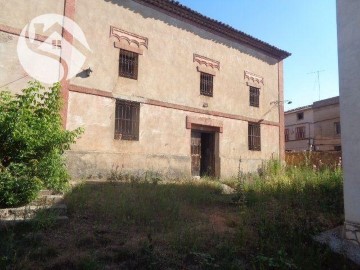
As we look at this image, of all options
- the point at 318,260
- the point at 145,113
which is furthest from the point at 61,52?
the point at 318,260

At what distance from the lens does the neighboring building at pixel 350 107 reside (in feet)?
17.0

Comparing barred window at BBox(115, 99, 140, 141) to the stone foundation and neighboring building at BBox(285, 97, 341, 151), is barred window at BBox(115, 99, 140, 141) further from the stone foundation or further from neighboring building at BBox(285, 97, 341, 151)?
neighboring building at BBox(285, 97, 341, 151)

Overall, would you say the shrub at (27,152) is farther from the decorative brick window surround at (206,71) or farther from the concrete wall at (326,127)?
the concrete wall at (326,127)

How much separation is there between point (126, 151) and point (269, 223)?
6.65 m

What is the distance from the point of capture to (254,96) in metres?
15.9

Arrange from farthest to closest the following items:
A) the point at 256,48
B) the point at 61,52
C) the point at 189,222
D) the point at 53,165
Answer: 1. the point at 256,48
2. the point at 61,52
3. the point at 53,165
4. the point at 189,222

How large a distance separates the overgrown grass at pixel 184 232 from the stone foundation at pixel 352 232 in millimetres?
457

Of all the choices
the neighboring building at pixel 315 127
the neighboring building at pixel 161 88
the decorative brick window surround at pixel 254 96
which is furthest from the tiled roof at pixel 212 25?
the neighboring building at pixel 315 127

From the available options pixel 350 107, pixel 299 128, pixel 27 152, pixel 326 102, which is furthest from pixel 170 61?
pixel 299 128

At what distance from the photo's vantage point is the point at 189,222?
20.0ft

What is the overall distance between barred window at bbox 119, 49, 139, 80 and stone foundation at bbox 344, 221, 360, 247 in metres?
8.77

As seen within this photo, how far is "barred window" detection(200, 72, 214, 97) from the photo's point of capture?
13.9 metres

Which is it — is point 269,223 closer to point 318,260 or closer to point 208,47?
point 318,260

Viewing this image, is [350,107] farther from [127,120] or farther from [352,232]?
[127,120]
